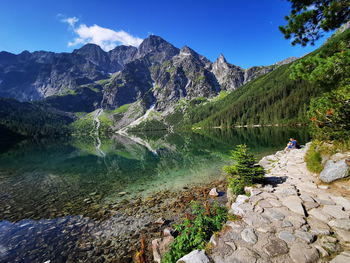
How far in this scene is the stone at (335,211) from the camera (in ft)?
22.9

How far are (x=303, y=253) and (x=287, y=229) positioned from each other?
4.52 ft

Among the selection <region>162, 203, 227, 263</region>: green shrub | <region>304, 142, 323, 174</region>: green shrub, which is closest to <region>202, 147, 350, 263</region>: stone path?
<region>162, 203, 227, 263</region>: green shrub

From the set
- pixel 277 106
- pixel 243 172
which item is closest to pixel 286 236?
pixel 243 172

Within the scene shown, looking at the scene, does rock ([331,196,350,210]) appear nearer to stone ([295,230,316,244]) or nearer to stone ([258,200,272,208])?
stone ([258,200,272,208])

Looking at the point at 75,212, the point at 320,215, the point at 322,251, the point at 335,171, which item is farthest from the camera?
the point at 75,212

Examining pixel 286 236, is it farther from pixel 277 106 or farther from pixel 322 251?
pixel 277 106

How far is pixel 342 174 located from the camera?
32.6 ft

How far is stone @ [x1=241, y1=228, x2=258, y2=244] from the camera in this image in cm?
622

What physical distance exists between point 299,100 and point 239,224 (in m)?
165

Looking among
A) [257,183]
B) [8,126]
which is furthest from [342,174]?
[8,126]

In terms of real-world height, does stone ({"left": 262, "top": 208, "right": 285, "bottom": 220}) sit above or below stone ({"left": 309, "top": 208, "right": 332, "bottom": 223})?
below

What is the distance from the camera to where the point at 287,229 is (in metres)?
6.62

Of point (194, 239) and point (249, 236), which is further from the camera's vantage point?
point (194, 239)

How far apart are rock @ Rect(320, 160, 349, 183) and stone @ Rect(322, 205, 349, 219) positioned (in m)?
3.21
